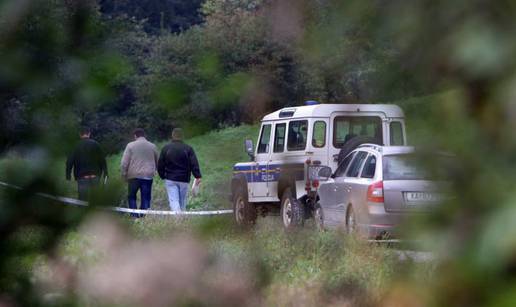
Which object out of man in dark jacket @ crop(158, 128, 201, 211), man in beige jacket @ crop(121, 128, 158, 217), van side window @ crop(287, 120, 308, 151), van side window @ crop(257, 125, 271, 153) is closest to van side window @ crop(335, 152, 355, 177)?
van side window @ crop(287, 120, 308, 151)

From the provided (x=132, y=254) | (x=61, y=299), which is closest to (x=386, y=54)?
(x=132, y=254)

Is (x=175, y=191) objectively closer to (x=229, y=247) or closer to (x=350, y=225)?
(x=350, y=225)

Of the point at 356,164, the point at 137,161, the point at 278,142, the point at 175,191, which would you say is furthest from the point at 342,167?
the point at 137,161

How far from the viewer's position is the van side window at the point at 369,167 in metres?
12.4

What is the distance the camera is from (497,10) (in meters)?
0.65

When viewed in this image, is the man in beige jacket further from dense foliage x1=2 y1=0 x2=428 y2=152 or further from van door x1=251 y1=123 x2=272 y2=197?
van door x1=251 y1=123 x2=272 y2=197

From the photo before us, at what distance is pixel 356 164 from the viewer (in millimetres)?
13164

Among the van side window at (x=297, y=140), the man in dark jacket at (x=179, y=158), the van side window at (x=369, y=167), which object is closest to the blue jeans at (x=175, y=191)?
the man in dark jacket at (x=179, y=158)

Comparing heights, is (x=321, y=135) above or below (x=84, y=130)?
above

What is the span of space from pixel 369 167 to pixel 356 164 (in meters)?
0.52

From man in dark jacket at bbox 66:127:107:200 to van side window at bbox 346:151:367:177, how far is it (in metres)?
11.7

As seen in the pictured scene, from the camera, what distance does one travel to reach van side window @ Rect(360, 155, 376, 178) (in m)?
12.4

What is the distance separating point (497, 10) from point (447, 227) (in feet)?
0.64

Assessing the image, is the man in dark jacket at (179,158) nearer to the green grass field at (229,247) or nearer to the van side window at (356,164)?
the green grass field at (229,247)
